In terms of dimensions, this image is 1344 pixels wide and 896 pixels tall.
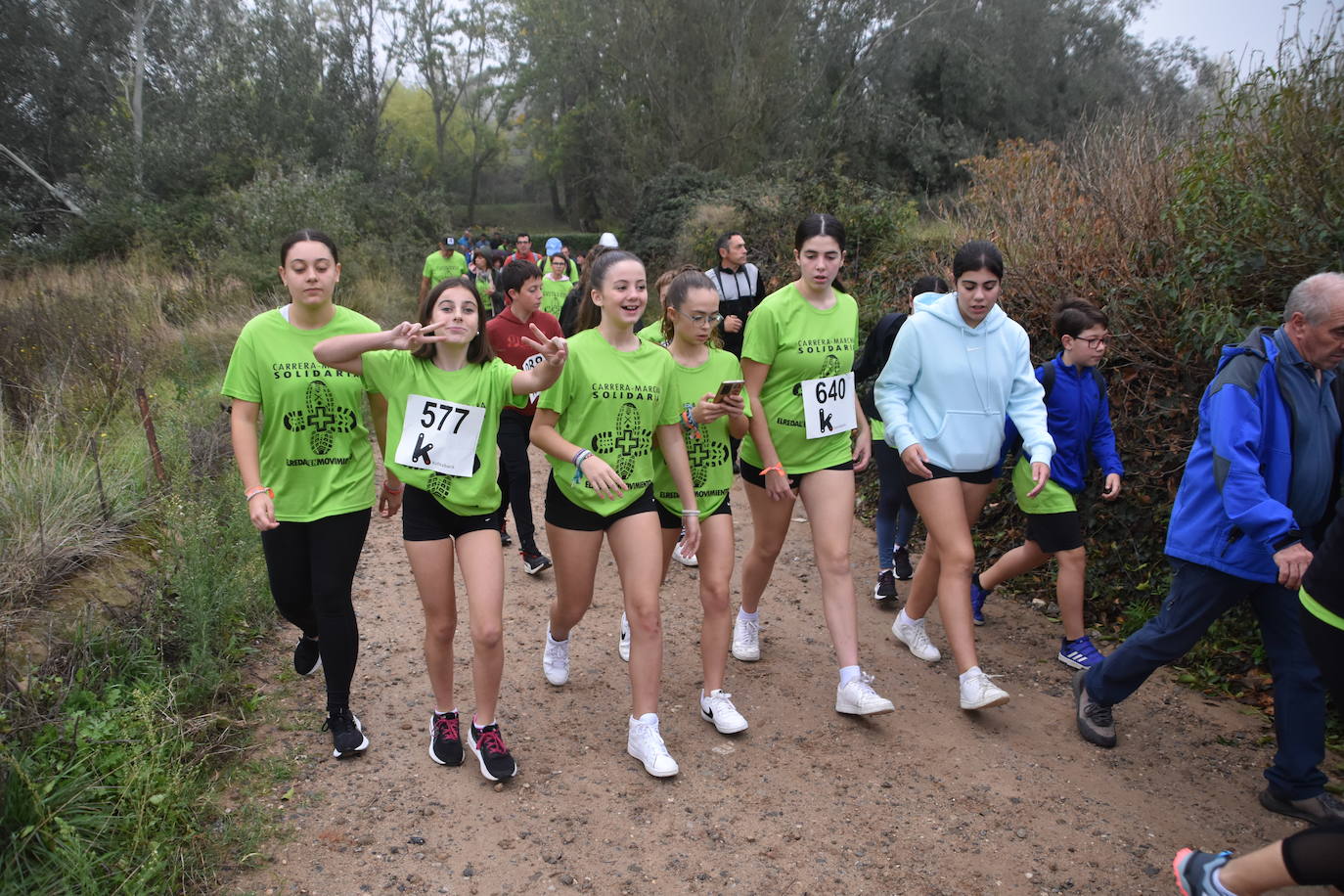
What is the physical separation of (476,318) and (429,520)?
32.2 inches

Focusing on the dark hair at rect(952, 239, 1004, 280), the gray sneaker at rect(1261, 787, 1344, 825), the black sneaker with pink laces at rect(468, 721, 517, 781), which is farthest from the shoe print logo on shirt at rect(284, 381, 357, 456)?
the gray sneaker at rect(1261, 787, 1344, 825)

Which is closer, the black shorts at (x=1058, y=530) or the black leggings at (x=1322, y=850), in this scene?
the black leggings at (x=1322, y=850)

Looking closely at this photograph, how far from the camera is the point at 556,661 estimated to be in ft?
15.9

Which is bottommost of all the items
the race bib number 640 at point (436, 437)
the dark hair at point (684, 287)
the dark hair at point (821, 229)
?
the race bib number 640 at point (436, 437)

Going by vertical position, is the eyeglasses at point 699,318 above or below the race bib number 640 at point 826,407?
above

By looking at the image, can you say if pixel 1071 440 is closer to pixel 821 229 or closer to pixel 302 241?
pixel 821 229

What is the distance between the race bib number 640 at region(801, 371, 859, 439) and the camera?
4500mm

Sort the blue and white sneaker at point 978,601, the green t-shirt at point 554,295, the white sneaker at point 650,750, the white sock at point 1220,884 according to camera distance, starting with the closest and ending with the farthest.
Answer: the white sock at point 1220,884 → the white sneaker at point 650,750 → the blue and white sneaker at point 978,601 → the green t-shirt at point 554,295

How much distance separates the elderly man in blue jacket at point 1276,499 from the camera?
3373mm

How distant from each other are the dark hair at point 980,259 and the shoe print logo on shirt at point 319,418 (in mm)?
2783

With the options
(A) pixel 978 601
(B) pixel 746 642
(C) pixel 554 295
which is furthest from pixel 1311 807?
(C) pixel 554 295

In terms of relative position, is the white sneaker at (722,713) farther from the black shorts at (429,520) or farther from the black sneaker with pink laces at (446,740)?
the black shorts at (429,520)

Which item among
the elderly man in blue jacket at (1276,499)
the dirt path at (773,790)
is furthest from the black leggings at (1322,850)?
the dirt path at (773,790)

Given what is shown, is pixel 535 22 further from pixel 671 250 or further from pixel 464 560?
pixel 464 560
